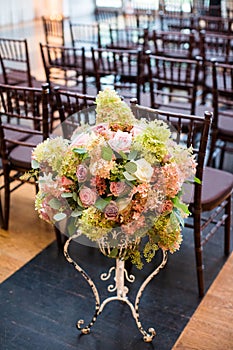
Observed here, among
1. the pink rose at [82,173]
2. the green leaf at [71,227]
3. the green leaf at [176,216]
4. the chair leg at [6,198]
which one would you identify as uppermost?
the pink rose at [82,173]

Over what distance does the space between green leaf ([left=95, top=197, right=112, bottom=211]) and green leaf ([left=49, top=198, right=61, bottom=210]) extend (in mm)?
187

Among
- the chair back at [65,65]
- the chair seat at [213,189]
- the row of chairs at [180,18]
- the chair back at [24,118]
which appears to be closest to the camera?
the chair seat at [213,189]

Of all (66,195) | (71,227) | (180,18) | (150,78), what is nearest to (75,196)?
(66,195)

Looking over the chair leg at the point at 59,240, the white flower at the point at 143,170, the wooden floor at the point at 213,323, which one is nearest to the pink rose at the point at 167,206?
the white flower at the point at 143,170

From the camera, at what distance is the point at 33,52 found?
7672 mm

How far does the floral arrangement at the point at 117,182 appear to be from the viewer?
1.92 m

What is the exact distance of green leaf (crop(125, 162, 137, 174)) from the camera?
1.90 meters

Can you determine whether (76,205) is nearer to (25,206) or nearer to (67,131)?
(67,131)

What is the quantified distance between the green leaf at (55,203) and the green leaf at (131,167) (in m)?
0.32

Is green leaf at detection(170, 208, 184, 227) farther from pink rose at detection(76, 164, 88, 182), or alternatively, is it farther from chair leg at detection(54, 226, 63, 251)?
chair leg at detection(54, 226, 63, 251)

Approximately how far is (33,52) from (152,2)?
3152 millimetres

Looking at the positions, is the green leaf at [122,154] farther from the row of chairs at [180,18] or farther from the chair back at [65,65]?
the row of chairs at [180,18]

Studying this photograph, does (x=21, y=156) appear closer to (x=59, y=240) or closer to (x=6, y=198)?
(x=6, y=198)

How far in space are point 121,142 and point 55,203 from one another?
0.35 m
